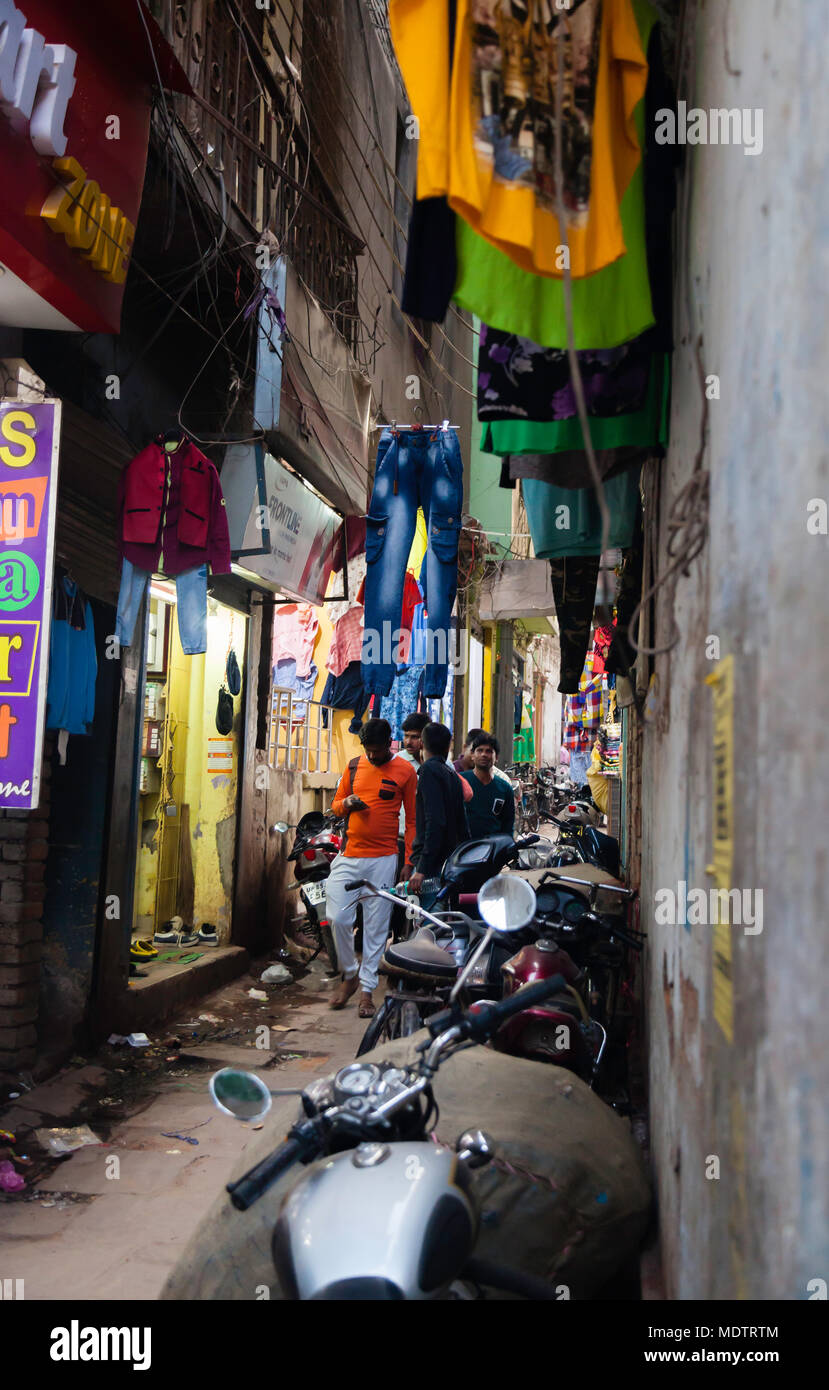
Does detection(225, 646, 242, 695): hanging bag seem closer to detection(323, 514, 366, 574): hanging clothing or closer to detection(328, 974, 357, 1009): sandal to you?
detection(323, 514, 366, 574): hanging clothing

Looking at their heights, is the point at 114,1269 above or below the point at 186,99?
below

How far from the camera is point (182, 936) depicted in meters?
8.89

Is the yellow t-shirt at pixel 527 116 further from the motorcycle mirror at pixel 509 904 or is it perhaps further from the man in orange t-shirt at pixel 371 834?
the man in orange t-shirt at pixel 371 834

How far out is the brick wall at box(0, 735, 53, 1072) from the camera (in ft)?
18.4

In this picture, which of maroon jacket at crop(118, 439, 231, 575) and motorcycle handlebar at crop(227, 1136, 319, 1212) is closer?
motorcycle handlebar at crop(227, 1136, 319, 1212)

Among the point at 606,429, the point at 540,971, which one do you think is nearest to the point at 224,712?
the point at 540,971

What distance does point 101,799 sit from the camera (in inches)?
252

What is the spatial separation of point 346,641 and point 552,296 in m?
7.52

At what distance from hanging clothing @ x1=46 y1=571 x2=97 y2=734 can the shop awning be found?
1861 mm

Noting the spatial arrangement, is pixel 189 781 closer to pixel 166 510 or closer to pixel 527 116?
pixel 166 510

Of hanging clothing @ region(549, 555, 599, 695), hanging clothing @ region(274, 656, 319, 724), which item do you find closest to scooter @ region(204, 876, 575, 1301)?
hanging clothing @ region(549, 555, 599, 695)
